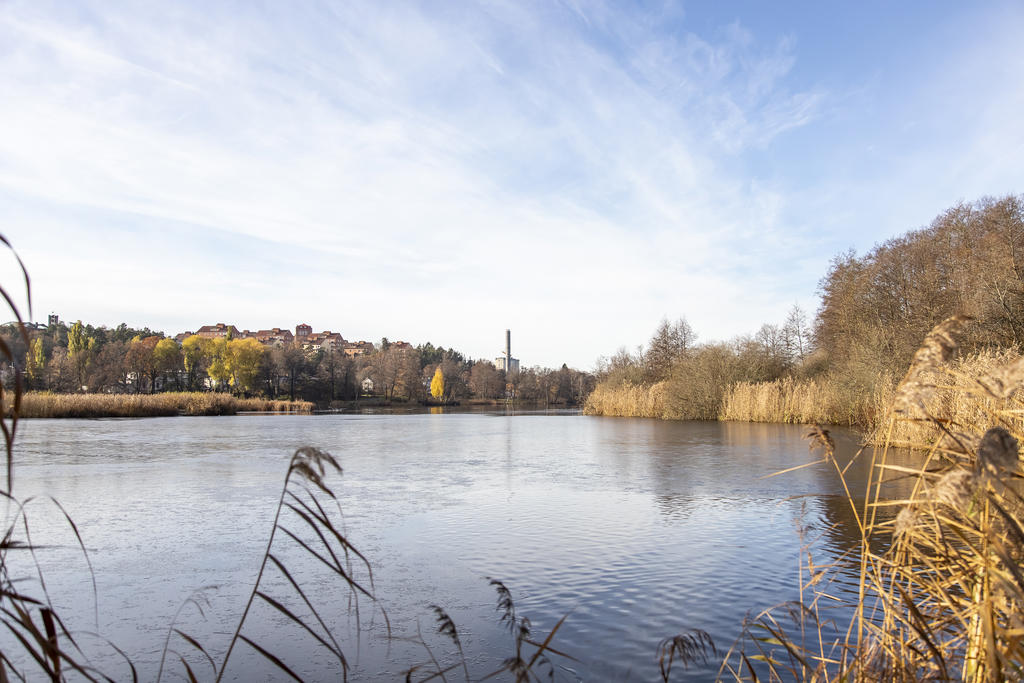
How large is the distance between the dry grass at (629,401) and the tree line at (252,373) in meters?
18.1

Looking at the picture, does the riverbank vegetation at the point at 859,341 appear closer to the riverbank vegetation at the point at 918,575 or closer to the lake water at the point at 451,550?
the lake water at the point at 451,550

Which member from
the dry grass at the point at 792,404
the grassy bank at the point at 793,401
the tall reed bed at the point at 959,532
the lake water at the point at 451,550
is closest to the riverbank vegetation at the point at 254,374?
the grassy bank at the point at 793,401

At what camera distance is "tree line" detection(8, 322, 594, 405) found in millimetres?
59219

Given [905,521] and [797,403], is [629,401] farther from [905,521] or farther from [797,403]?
[905,521]

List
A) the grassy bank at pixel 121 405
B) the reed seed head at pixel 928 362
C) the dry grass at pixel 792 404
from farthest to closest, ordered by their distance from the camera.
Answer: the grassy bank at pixel 121 405 → the dry grass at pixel 792 404 → the reed seed head at pixel 928 362

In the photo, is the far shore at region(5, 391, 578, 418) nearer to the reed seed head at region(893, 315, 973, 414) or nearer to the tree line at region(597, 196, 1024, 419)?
the tree line at region(597, 196, 1024, 419)

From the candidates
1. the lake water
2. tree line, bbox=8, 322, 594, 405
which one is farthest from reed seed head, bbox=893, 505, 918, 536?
tree line, bbox=8, 322, 594, 405

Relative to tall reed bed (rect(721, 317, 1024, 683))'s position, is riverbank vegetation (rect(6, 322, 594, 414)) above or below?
above

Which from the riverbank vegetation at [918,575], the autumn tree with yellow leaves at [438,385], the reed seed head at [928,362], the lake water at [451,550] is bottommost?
the lake water at [451,550]

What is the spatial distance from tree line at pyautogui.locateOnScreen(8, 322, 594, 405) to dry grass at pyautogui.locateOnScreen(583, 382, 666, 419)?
18089 mm

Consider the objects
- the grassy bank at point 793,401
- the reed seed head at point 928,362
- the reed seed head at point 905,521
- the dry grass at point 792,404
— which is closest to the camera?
the reed seed head at point 928,362

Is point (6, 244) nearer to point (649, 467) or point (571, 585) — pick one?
point (571, 585)

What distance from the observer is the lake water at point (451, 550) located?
3908 mm

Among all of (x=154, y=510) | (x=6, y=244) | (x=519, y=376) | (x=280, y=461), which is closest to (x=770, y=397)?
(x=280, y=461)
